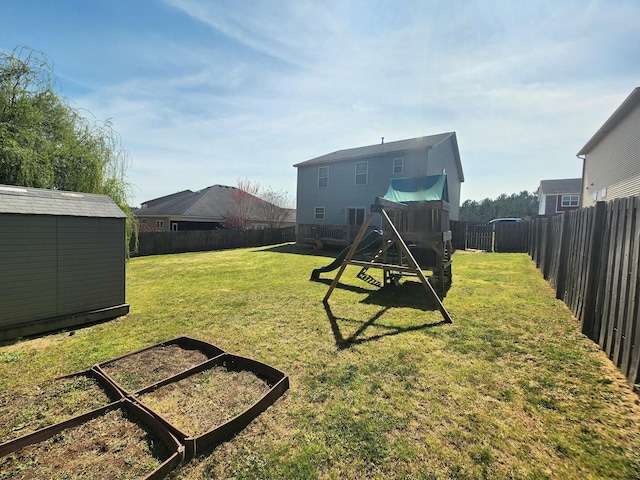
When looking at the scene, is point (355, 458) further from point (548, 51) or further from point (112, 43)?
point (112, 43)

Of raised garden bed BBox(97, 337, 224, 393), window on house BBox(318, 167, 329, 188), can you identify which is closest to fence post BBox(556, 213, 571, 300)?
raised garden bed BBox(97, 337, 224, 393)

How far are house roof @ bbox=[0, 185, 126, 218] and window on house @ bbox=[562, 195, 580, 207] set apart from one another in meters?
44.2

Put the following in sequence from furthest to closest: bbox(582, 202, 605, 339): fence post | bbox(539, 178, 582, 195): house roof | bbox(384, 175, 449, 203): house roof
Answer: bbox(539, 178, 582, 195): house roof
bbox(384, 175, 449, 203): house roof
bbox(582, 202, 605, 339): fence post

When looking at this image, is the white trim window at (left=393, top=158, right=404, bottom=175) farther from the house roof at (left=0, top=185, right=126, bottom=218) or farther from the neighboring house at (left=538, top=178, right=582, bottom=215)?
the neighboring house at (left=538, top=178, right=582, bottom=215)

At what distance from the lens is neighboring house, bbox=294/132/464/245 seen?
17.4 meters

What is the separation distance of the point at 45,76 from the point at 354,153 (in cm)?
1641

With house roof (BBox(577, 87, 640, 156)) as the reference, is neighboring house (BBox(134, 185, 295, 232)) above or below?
below

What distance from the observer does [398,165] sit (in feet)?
58.8

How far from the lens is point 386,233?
763 cm

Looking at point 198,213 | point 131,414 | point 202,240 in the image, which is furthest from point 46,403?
point 198,213

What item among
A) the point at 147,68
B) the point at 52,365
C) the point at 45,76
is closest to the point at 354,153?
the point at 147,68

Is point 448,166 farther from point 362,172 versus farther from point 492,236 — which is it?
point 362,172

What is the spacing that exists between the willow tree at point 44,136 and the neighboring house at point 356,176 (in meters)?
11.5

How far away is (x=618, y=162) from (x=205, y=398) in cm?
2046
